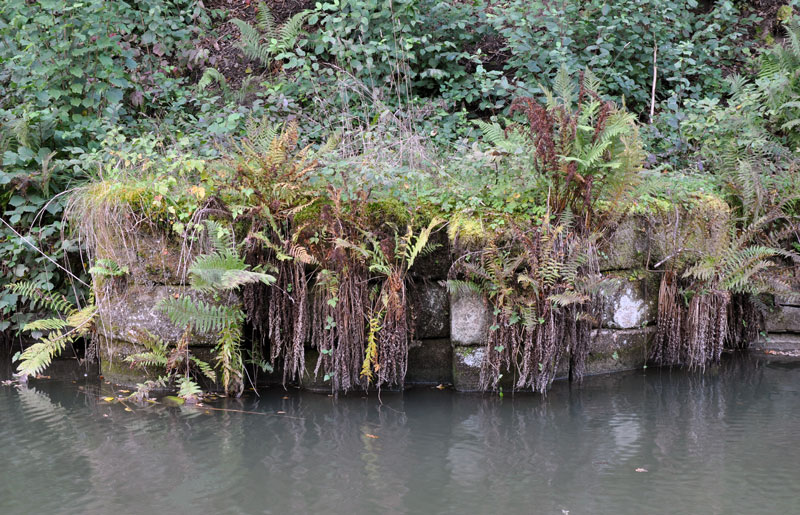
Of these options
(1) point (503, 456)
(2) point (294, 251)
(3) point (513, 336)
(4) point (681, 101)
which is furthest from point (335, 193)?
(4) point (681, 101)

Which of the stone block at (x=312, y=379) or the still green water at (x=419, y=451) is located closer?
the still green water at (x=419, y=451)

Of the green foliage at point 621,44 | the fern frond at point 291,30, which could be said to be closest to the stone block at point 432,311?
the green foliage at point 621,44

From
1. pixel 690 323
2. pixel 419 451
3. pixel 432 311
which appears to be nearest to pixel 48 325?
pixel 432 311

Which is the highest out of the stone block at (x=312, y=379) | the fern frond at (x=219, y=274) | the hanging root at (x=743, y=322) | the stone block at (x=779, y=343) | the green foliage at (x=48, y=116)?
the green foliage at (x=48, y=116)

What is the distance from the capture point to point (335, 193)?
17.5 ft

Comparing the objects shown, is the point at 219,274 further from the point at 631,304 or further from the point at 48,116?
the point at 631,304

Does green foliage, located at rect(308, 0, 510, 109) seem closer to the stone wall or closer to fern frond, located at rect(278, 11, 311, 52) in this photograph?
fern frond, located at rect(278, 11, 311, 52)

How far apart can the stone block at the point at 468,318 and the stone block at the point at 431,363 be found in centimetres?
23

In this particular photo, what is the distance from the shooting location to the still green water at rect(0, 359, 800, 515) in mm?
3557

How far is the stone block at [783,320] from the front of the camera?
646cm

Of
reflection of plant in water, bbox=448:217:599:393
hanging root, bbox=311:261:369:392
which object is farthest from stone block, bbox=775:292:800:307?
hanging root, bbox=311:261:369:392

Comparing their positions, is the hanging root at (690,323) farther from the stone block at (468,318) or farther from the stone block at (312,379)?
the stone block at (312,379)

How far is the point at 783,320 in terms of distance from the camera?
6.48 meters

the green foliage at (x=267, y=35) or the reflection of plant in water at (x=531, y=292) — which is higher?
the green foliage at (x=267, y=35)
